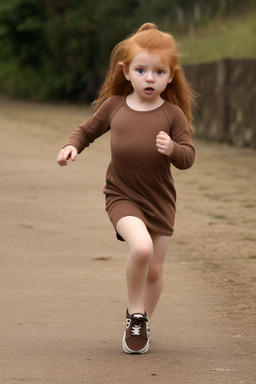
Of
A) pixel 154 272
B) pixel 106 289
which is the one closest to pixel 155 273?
pixel 154 272

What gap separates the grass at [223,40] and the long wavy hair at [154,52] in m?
17.3

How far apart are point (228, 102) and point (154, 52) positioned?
15.1 m

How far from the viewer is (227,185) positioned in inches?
522

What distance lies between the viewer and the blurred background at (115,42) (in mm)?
20125

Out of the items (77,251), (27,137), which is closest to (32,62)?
(27,137)

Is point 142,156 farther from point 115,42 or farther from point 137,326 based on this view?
point 115,42

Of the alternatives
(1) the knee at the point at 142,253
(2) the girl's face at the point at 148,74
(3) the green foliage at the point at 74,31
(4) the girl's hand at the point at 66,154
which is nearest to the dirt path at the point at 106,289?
(1) the knee at the point at 142,253

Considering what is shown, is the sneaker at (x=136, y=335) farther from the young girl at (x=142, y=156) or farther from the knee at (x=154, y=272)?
the knee at (x=154, y=272)

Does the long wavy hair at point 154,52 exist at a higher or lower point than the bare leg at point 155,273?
higher

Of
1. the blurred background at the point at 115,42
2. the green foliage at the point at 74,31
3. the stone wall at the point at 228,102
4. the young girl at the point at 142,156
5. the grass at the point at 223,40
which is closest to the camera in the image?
the young girl at the point at 142,156

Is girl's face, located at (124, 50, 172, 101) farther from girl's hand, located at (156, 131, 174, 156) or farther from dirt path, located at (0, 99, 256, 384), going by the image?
dirt path, located at (0, 99, 256, 384)

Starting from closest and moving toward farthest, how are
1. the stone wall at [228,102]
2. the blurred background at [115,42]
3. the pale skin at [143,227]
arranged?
1. the pale skin at [143,227]
2. the stone wall at [228,102]
3. the blurred background at [115,42]

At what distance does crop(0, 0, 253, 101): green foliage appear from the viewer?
36.3 m

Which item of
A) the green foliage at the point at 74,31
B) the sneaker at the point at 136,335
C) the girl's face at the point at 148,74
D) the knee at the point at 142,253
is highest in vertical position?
the girl's face at the point at 148,74
